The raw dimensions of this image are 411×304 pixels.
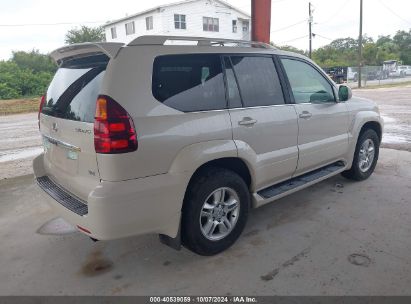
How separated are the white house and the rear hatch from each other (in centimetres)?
2772

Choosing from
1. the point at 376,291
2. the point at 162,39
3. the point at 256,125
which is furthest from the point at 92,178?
the point at 376,291

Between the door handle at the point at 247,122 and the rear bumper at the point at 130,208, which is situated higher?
the door handle at the point at 247,122

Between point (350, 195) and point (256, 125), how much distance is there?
2024 millimetres

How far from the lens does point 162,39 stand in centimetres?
283

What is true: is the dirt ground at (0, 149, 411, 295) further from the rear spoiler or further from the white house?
the white house

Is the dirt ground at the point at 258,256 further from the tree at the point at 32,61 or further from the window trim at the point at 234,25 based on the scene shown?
the tree at the point at 32,61

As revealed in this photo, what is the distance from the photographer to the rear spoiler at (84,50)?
2.64 metres

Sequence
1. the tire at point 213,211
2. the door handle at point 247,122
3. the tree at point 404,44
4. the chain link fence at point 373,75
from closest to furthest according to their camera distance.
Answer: the tire at point 213,211, the door handle at point 247,122, the chain link fence at point 373,75, the tree at point 404,44

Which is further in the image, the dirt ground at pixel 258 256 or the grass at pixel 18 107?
the grass at pixel 18 107

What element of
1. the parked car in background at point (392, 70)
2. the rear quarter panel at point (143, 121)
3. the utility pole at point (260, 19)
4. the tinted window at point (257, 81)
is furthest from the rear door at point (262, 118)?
the parked car in background at point (392, 70)

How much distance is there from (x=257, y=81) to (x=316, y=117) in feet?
3.22

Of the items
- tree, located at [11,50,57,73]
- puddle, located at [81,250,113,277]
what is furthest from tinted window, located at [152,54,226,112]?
tree, located at [11,50,57,73]

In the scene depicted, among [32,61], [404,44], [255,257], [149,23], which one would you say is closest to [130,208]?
[255,257]

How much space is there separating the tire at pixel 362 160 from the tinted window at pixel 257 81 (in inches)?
72.0
